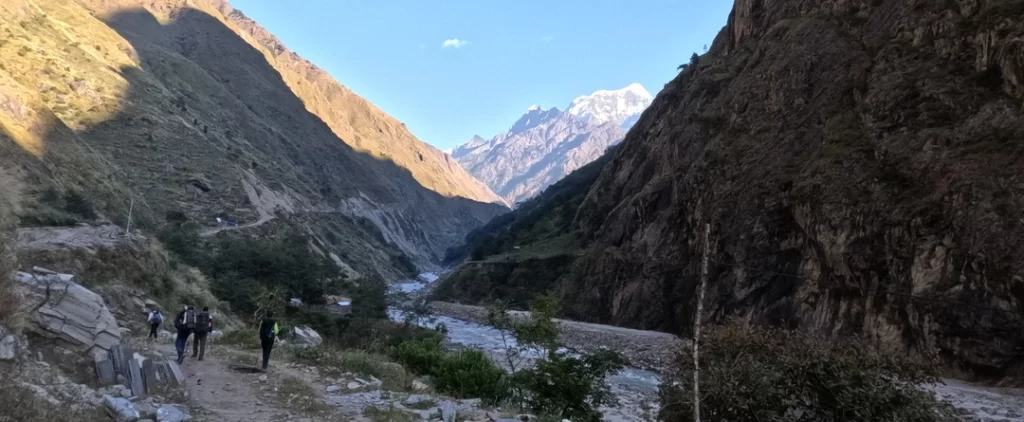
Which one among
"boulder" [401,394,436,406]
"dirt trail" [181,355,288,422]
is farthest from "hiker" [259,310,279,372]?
"boulder" [401,394,436,406]

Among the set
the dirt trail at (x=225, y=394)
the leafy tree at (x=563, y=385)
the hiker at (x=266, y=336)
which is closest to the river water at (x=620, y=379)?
the leafy tree at (x=563, y=385)

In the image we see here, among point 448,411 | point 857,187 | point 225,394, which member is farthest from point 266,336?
point 857,187

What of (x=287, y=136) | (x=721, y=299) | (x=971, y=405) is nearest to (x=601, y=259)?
(x=721, y=299)

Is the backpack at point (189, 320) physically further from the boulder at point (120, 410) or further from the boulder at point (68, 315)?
the boulder at point (120, 410)

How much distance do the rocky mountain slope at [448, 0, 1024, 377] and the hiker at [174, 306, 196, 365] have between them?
20149 mm

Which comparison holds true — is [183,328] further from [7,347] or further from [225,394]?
[7,347]

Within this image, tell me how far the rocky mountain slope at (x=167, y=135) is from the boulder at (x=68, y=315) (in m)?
20.3

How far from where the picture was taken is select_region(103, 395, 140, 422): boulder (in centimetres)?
721

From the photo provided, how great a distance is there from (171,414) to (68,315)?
3017mm

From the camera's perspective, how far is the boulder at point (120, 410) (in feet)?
23.7

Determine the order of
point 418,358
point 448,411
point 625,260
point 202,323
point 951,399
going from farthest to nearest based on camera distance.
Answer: point 625,260
point 418,358
point 951,399
point 202,323
point 448,411

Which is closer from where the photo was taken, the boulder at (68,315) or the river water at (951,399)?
the boulder at (68,315)

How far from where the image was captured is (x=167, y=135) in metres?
54.7

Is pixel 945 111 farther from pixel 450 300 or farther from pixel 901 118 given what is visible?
pixel 450 300
